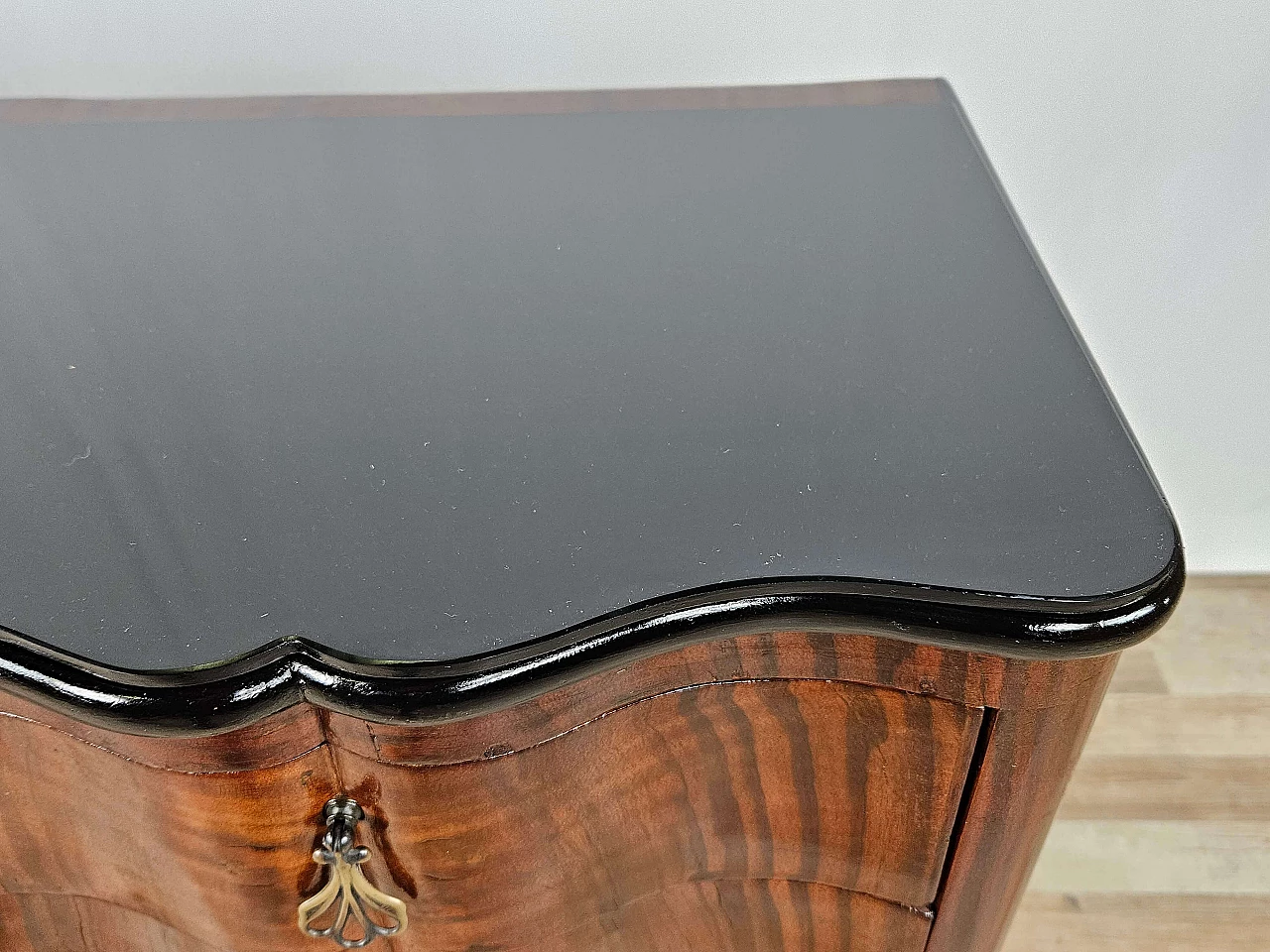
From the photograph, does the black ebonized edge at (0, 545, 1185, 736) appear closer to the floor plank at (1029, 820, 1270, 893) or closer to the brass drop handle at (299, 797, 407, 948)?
the brass drop handle at (299, 797, 407, 948)

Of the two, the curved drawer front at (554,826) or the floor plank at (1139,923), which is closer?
the curved drawer front at (554,826)

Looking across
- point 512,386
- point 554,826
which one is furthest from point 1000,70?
point 554,826

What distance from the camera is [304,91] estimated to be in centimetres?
81

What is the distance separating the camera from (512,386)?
0.44 metres

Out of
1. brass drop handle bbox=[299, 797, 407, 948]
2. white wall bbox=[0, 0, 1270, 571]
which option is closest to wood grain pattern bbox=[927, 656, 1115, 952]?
brass drop handle bbox=[299, 797, 407, 948]

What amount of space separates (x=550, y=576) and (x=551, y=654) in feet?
0.09

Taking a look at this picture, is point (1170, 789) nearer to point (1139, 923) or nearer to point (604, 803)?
point (1139, 923)

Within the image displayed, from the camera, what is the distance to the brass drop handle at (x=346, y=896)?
→ 0.39 m

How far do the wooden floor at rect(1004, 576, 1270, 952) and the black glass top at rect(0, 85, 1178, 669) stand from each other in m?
0.61

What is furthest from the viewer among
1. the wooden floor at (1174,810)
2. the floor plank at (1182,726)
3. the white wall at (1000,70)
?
the floor plank at (1182,726)

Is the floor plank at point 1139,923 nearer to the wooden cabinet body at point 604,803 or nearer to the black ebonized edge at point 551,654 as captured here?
the wooden cabinet body at point 604,803

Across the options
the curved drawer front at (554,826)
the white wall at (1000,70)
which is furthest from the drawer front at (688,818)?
the white wall at (1000,70)

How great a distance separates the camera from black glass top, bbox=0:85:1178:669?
1.15 feet

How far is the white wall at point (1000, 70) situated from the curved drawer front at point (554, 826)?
556 millimetres
